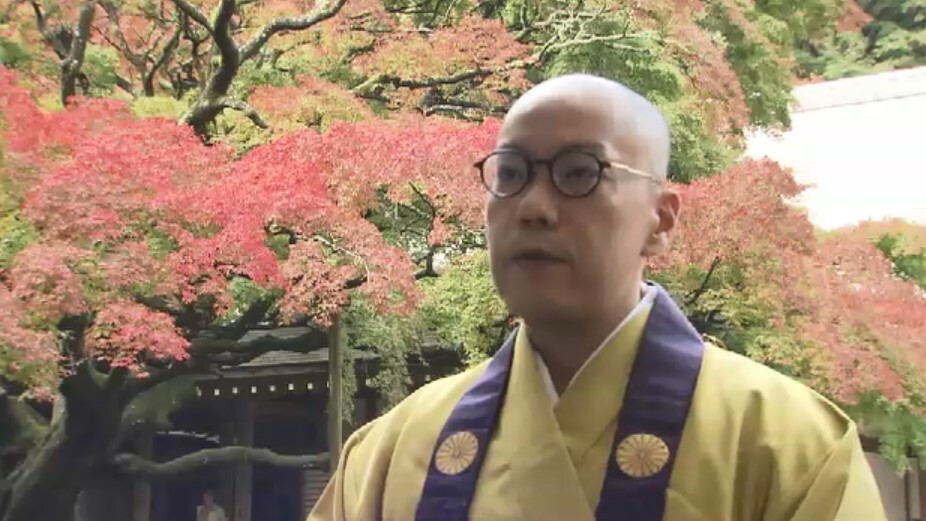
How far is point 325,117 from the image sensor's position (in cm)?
322

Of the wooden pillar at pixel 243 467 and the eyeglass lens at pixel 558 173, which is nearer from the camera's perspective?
the eyeglass lens at pixel 558 173

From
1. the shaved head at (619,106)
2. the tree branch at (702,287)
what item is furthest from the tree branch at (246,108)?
the shaved head at (619,106)

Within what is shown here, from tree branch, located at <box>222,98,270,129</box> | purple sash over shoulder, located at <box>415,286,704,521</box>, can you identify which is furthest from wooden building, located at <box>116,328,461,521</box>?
purple sash over shoulder, located at <box>415,286,704,521</box>

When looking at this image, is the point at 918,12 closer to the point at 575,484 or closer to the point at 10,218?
the point at 10,218

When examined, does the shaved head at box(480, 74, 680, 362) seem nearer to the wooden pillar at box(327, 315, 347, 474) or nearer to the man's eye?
the man's eye

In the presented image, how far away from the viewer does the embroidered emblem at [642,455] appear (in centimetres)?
77

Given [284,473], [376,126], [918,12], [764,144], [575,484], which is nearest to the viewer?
[575,484]

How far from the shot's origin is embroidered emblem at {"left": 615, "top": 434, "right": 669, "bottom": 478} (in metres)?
0.77

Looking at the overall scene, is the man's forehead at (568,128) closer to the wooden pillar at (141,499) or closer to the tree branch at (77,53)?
the tree branch at (77,53)

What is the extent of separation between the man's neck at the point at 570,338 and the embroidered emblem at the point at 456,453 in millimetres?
77

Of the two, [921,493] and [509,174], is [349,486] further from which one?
[921,493]

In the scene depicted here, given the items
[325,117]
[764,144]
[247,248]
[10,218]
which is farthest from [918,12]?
[10,218]

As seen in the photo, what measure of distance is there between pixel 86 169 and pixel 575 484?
222 cm

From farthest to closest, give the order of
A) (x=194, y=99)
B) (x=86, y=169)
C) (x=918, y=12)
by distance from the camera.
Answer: (x=918, y=12)
(x=194, y=99)
(x=86, y=169)
